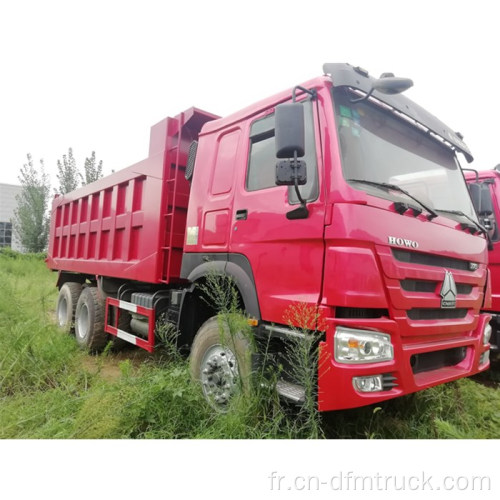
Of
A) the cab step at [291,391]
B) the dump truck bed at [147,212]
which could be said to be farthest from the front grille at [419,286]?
the dump truck bed at [147,212]

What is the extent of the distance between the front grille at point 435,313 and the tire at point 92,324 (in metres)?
4.06

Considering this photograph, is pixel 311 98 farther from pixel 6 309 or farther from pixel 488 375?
pixel 6 309

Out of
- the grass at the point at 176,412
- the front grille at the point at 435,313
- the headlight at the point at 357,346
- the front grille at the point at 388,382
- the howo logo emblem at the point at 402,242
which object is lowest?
the grass at the point at 176,412

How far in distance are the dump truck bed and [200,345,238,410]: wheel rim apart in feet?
3.79

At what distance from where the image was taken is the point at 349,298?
2029 millimetres

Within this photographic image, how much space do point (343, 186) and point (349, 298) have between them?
664 mm

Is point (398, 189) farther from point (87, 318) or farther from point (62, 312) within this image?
point (62, 312)

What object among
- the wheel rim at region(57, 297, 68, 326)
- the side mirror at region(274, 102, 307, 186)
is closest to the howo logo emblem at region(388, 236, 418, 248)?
the side mirror at region(274, 102, 307, 186)

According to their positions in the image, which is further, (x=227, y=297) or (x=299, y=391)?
(x=227, y=297)

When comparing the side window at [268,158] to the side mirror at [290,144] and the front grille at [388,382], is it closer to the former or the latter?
the side mirror at [290,144]

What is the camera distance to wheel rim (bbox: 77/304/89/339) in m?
5.14

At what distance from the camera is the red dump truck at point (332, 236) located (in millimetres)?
2068

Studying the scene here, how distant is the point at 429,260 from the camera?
2439mm

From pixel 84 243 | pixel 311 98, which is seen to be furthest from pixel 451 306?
pixel 84 243
